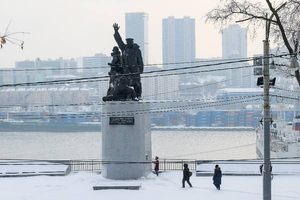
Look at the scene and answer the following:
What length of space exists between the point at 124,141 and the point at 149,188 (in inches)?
85.8

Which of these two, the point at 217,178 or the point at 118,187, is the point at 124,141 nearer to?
the point at 118,187

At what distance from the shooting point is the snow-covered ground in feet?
51.4

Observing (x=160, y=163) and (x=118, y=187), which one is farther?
(x=160, y=163)

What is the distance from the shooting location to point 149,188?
1703 cm

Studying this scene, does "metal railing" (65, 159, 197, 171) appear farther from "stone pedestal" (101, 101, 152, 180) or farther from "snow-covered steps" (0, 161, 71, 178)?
"snow-covered steps" (0, 161, 71, 178)

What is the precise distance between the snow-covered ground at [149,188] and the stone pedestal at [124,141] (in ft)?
1.59

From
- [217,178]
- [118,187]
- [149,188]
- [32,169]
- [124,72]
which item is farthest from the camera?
[32,169]

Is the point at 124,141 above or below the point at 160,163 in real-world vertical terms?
above

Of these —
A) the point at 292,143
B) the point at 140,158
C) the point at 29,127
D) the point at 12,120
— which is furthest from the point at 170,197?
the point at 12,120

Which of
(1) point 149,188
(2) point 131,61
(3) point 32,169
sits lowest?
(1) point 149,188

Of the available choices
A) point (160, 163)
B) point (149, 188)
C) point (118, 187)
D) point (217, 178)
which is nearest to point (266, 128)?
point (217, 178)

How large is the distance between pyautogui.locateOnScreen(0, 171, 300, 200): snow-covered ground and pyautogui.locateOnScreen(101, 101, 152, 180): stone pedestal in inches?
19.1

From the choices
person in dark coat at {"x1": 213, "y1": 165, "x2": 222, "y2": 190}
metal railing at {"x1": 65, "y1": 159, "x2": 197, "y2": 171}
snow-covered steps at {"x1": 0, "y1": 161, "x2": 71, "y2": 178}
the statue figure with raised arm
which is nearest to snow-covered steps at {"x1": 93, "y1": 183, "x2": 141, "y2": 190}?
metal railing at {"x1": 65, "y1": 159, "x2": 197, "y2": 171}

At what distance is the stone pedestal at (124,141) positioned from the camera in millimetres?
18625
